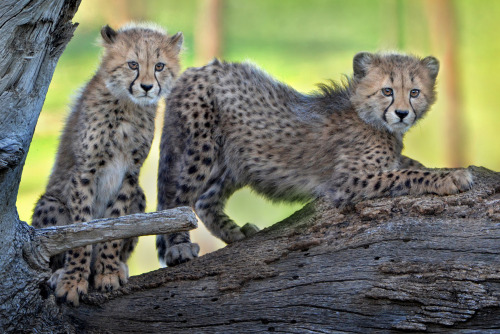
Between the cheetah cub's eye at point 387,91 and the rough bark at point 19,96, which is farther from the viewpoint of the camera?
the cheetah cub's eye at point 387,91

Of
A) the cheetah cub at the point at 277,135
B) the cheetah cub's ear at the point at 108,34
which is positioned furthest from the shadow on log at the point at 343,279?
the cheetah cub's ear at the point at 108,34

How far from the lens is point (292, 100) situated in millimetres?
3580

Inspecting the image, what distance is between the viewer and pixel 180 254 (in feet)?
10.2

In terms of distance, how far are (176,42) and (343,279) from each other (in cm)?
129

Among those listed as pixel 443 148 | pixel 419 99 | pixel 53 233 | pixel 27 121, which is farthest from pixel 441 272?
pixel 443 148

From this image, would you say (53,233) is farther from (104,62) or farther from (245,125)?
(245,125)

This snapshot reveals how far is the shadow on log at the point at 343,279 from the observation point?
7.71 feet

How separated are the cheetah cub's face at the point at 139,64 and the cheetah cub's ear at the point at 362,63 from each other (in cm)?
79

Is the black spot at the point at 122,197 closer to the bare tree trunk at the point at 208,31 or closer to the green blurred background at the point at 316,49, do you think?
the green blurred background at the point at 316,49

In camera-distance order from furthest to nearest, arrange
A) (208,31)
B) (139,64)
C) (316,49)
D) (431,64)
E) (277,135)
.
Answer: (208,31)
(316,49)
(277,135)
(431,64)
(139,64)

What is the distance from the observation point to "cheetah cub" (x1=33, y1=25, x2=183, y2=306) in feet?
9.75

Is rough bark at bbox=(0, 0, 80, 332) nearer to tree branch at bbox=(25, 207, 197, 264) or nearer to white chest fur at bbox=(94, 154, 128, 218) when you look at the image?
tree branch at bbox=(25, 207, 197, 264)

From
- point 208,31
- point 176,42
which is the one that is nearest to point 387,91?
point 176,42

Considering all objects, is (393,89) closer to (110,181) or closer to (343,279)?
(343,279)
